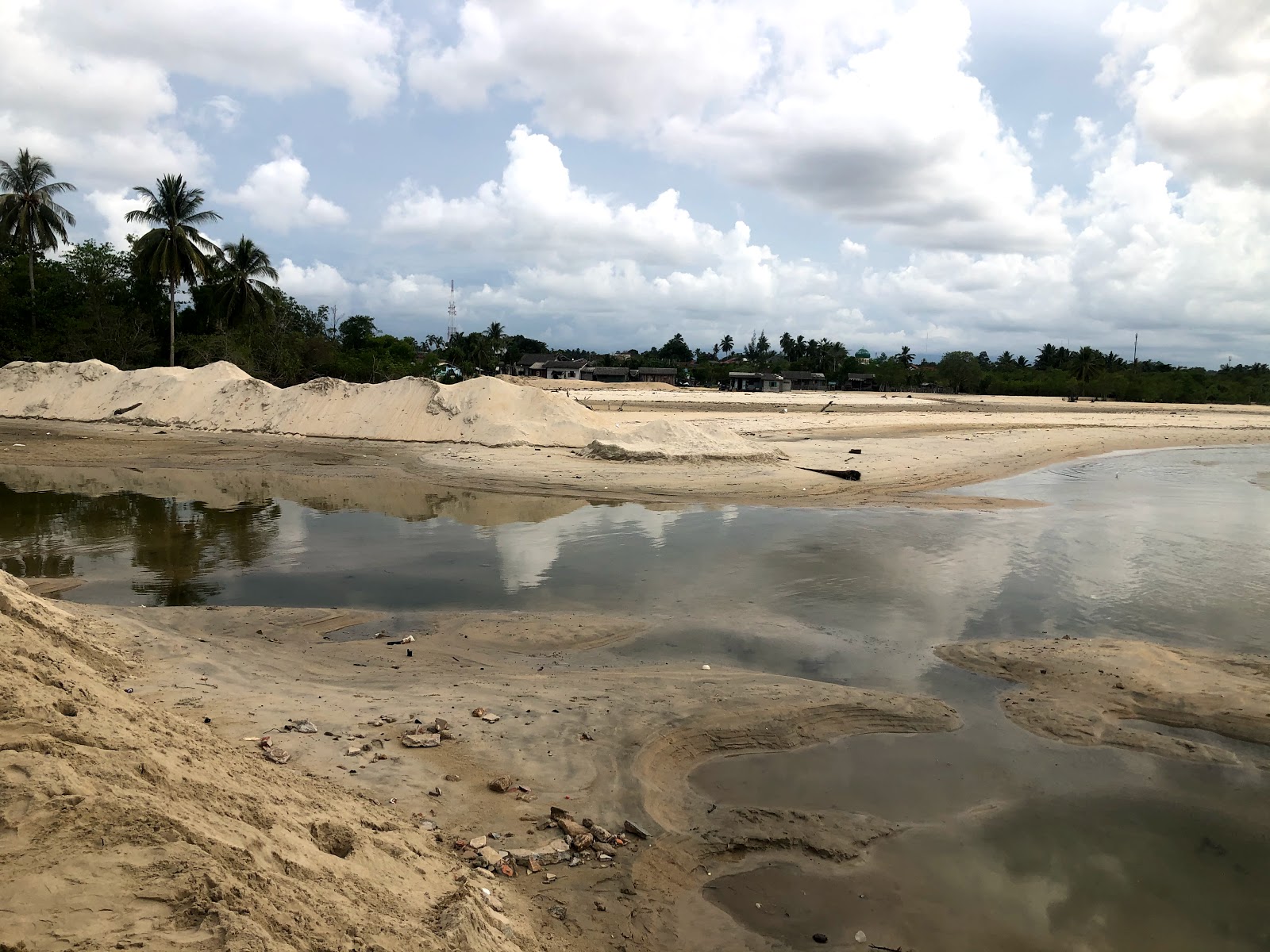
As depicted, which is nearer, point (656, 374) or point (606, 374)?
point (656, 374)

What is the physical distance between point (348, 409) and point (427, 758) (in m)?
29.9

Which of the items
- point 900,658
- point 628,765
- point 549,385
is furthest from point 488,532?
point 549,385

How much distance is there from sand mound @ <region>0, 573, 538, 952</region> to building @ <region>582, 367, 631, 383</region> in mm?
87845

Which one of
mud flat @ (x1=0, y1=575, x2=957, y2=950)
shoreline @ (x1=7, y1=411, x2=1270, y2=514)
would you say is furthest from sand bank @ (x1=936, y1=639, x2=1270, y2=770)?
shoreline @ (x1=7, y1=411, x2=1270, y2=514)

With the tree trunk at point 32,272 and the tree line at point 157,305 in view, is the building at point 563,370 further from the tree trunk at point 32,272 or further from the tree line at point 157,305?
the tree trunk at point 32,272

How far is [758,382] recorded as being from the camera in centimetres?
8956

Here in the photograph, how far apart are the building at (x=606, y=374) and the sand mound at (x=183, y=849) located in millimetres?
87845

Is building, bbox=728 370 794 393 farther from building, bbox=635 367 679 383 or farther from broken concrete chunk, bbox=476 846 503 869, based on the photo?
broken concrete chunk, bbox=476 846 503 869

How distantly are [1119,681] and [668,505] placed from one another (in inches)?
437

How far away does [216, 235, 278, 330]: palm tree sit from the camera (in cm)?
4662

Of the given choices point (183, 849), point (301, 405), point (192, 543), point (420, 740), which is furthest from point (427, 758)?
point (301, 405)

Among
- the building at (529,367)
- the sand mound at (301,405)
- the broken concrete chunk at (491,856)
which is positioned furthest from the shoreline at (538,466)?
→ the building at (529,367)

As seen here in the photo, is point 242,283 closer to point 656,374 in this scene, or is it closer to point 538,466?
point 538,466

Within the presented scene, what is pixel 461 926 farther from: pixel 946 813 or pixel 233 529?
pixel 233 529
